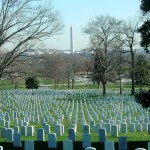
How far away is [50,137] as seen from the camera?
1022cm

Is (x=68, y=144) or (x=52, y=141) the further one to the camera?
(x=52, y=141)

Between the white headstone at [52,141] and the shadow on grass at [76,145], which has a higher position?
the white headstone at [52,141]

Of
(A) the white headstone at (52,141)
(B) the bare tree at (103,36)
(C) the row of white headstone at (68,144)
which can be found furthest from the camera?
(B) the bare tree at (103,36)

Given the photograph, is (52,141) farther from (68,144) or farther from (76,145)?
(68,144)

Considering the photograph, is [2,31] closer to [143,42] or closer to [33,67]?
[33,67]

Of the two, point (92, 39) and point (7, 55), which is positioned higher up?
point (92, 39)

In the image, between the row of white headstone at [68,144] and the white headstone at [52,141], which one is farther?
the white headstone at [52,141]

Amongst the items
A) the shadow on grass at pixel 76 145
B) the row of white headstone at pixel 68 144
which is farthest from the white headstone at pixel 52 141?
the shadow on grass at pixel 76 145

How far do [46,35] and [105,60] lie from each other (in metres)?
21.9

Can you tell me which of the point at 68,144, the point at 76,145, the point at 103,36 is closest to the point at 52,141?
the point at 76,145

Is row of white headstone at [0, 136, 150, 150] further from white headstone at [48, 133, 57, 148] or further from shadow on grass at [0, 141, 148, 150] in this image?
shadow on grass at [0, 141, 148, 150]

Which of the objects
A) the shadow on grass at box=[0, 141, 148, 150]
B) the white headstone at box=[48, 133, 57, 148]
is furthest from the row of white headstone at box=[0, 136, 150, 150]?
the shadow on grass at box=[0, 141, 148, 150]

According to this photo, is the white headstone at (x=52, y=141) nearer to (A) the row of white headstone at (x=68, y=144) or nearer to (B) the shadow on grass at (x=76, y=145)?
(A) the row of white headstone at (x=68, y=144)

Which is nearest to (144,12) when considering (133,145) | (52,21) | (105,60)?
(133,145)
